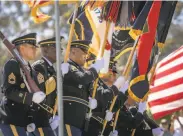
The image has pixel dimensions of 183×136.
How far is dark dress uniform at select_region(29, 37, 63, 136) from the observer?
245 inches

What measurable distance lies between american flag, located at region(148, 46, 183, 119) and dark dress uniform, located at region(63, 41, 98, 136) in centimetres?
166

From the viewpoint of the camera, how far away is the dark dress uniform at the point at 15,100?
5.95 m

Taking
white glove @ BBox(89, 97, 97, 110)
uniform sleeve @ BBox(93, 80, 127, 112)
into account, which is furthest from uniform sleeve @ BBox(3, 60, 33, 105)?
uniform sleeve @ BBox(93, 80, 127, 112)

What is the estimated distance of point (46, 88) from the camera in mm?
6305

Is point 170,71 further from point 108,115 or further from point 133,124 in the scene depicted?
point 108,115

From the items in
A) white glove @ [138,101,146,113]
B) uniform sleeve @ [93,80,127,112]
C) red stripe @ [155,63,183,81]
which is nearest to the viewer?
uniform sleeve @ [93,80,127,112]

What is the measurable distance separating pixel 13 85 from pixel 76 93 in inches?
28.4

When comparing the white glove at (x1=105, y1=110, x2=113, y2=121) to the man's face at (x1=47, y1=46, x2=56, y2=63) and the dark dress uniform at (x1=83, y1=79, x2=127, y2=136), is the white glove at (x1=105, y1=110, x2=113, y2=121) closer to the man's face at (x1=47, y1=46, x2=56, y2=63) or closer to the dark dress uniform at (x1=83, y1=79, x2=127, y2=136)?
the dark dress uniform at (x1=83, y1=79, x2=127, y2=136)

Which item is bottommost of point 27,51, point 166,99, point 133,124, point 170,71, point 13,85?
point 133,124

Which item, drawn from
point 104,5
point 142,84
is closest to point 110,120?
point 142,84

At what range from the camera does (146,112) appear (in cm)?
812

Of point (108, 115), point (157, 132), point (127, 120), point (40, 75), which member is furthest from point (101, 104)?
point (157, 132)

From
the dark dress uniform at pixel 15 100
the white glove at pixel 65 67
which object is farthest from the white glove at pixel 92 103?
the dark dress uniform at pixel 15 100

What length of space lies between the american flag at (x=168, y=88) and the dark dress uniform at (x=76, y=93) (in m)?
1.66
